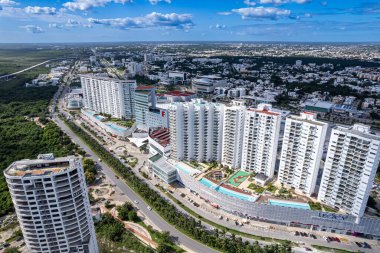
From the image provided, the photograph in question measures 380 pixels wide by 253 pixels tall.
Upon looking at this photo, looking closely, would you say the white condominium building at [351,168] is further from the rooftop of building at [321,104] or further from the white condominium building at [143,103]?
the rooftop of building at [321,104]

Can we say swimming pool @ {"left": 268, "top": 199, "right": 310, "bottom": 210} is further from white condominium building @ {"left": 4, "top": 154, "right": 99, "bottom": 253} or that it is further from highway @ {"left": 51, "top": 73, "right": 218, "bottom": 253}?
white condominium building @ {"left": 4, "top": 154, "right": 99, "bottom": 253}

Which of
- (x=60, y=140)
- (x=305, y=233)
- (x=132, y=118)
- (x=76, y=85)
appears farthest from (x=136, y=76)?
(x=305, y=233)

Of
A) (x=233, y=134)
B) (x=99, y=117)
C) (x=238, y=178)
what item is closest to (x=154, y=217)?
(x=238, y=178)

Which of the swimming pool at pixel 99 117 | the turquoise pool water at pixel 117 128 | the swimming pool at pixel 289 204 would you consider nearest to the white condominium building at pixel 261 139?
the swimming pool at pixel 289 204

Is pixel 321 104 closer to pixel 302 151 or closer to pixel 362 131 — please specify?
pixel 302 151

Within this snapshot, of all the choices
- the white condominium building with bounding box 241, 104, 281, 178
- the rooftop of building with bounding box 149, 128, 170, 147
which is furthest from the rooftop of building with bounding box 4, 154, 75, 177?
the white condominium building with bounding box 241, 104, 281, 178

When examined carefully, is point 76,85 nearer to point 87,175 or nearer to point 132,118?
point 132,118
